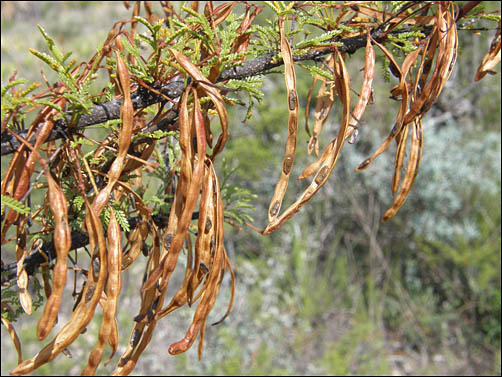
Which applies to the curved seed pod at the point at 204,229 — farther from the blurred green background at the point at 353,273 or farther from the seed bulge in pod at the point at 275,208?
the blurred green background at the point at 353,273

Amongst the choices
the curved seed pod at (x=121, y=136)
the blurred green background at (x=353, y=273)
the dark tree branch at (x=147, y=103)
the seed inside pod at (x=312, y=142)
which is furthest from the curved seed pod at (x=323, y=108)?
the blurred green background at (x=353, y=273)

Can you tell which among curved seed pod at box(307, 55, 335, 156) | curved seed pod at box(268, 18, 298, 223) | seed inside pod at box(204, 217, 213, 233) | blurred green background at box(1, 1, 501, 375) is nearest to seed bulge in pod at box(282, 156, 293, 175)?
curved seed pod at box(268, 18, 298, 223)

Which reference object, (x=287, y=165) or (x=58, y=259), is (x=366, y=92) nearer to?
(x=287, y=165)

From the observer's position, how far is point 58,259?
15.2 inches

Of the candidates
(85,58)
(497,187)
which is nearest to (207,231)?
(497,187)

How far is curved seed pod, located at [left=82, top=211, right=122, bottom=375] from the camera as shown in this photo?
0.42 meters

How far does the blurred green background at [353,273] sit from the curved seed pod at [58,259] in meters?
1.98

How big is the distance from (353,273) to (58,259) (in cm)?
276

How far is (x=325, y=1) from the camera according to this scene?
0.60 metres

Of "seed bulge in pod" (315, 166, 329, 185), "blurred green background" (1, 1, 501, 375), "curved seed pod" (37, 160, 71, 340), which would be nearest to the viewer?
"curved seed pod" (37, 160, 71, 340)

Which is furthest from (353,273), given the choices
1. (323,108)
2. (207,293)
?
(207,293)

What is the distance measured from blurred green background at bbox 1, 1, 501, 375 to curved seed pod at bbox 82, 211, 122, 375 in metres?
1.94

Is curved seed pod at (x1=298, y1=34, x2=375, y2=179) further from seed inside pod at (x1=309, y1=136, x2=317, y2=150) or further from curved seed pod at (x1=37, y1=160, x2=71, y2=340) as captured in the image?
curved seed pod at (x1=37, y1=160, x2=71, y2=340)

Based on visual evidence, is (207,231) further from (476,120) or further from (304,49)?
(476,120)
